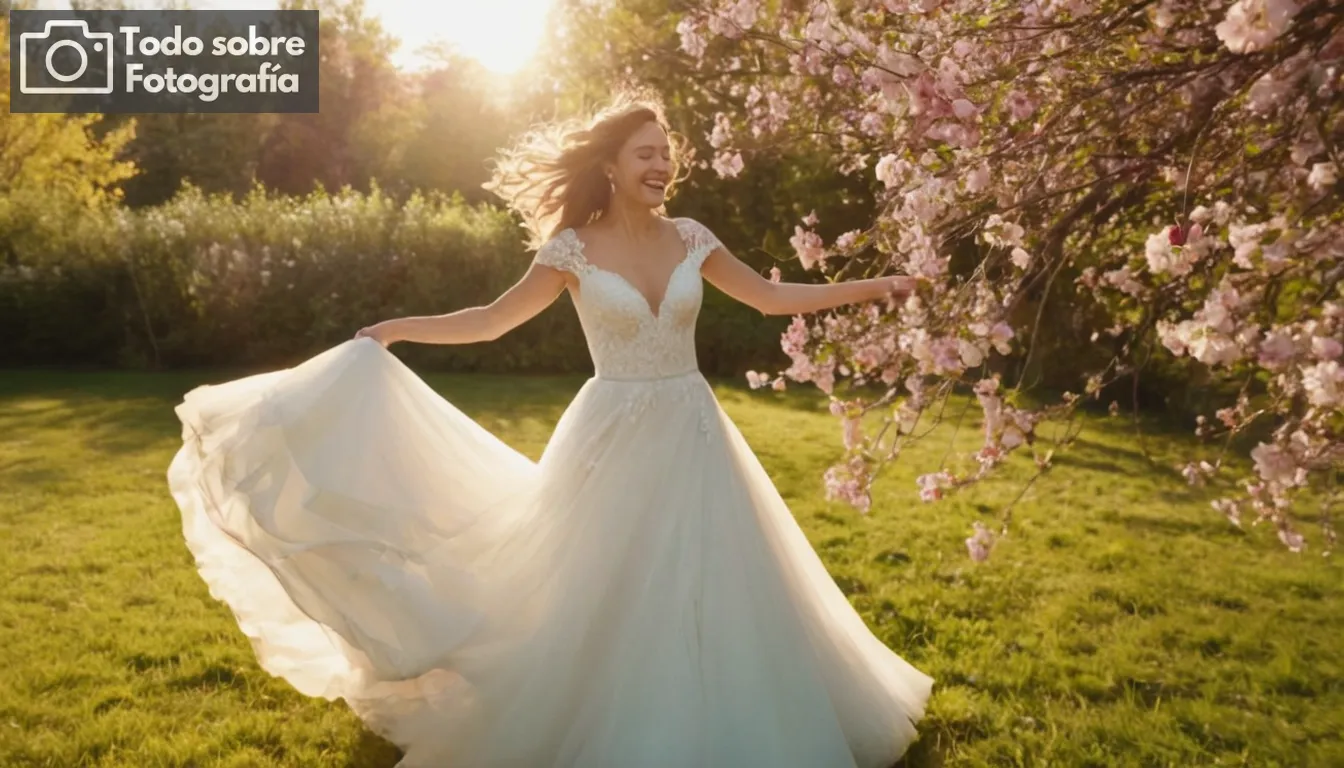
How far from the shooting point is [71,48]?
29188 mm

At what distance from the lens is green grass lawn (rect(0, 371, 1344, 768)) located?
153 inches

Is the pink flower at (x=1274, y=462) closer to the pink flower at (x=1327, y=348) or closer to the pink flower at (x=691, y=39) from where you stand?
the pink flower at (x=1327, y=348)

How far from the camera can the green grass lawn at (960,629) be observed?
3.89 meters

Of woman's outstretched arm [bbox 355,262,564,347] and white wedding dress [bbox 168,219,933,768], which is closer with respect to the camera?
white wedding dress [bbox 168,219,933,768]

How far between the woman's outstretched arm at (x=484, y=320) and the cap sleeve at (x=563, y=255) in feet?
0.19

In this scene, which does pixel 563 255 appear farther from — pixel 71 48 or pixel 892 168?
pixel 71 48

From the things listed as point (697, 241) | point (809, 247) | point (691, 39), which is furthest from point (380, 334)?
point (691, 39)

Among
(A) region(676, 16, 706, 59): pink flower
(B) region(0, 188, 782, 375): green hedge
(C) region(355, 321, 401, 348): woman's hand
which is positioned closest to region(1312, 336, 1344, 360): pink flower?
(C) region(355, 321, 401, 348): woman's hand

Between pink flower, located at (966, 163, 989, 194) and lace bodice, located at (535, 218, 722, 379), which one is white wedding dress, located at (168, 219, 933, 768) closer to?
lace bodice, located at (535, 218, 722, 379)

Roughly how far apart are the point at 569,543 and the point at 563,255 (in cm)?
107

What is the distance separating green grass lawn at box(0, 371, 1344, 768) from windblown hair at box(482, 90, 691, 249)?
7.00 feet

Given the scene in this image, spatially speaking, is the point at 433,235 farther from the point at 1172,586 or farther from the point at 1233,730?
the point at 1233,730

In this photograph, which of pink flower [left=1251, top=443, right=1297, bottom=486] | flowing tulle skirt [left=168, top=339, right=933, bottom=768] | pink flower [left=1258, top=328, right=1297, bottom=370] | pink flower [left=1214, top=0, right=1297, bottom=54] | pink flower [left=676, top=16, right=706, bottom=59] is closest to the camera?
pink flower [left=1214, top=0, right=1297, bottom=54]

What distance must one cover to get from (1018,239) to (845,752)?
1.73 meters
